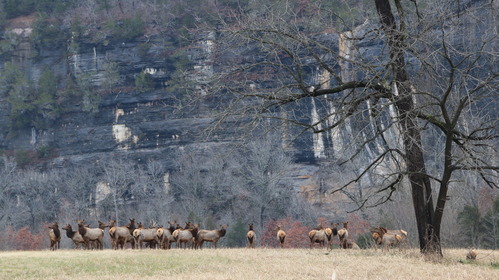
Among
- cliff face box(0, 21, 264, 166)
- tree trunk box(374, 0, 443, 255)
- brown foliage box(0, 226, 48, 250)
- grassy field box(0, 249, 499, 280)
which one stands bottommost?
brown foliage box(0, 226, 48, 250)

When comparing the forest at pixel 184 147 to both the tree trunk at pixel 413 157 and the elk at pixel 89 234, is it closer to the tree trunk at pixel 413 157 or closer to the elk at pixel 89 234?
the tree trunk at pixel 413 157

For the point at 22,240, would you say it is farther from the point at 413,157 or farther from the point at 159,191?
the point at 413,157

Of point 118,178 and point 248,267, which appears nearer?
point 248,267

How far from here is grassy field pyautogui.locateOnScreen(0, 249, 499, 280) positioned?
1377cm

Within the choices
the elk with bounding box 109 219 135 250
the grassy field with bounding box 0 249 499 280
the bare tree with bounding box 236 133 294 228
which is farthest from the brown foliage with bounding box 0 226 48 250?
the grassy field with bounding box 0 249 499 280

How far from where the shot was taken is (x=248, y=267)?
1559cm

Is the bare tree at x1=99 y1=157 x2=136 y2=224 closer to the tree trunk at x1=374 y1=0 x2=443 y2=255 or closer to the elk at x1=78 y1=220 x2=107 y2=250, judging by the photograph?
the elk at x1=78 y1=220 x2=107 y2=250

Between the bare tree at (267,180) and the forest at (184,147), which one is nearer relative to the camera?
the forest at (184,147)

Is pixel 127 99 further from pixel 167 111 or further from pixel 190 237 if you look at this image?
pixel 190 237

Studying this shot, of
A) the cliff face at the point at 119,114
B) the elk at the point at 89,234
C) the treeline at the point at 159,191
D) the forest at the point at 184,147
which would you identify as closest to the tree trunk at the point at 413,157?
the forest at the point at 184,147

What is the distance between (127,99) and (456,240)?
68924 millimetres

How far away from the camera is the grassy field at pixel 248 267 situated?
13775 mm

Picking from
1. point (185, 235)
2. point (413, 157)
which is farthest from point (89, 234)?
point (413, 157)

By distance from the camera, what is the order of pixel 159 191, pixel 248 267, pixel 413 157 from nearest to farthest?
pixel 248 267
pixel 413 157
pixel 159 191
